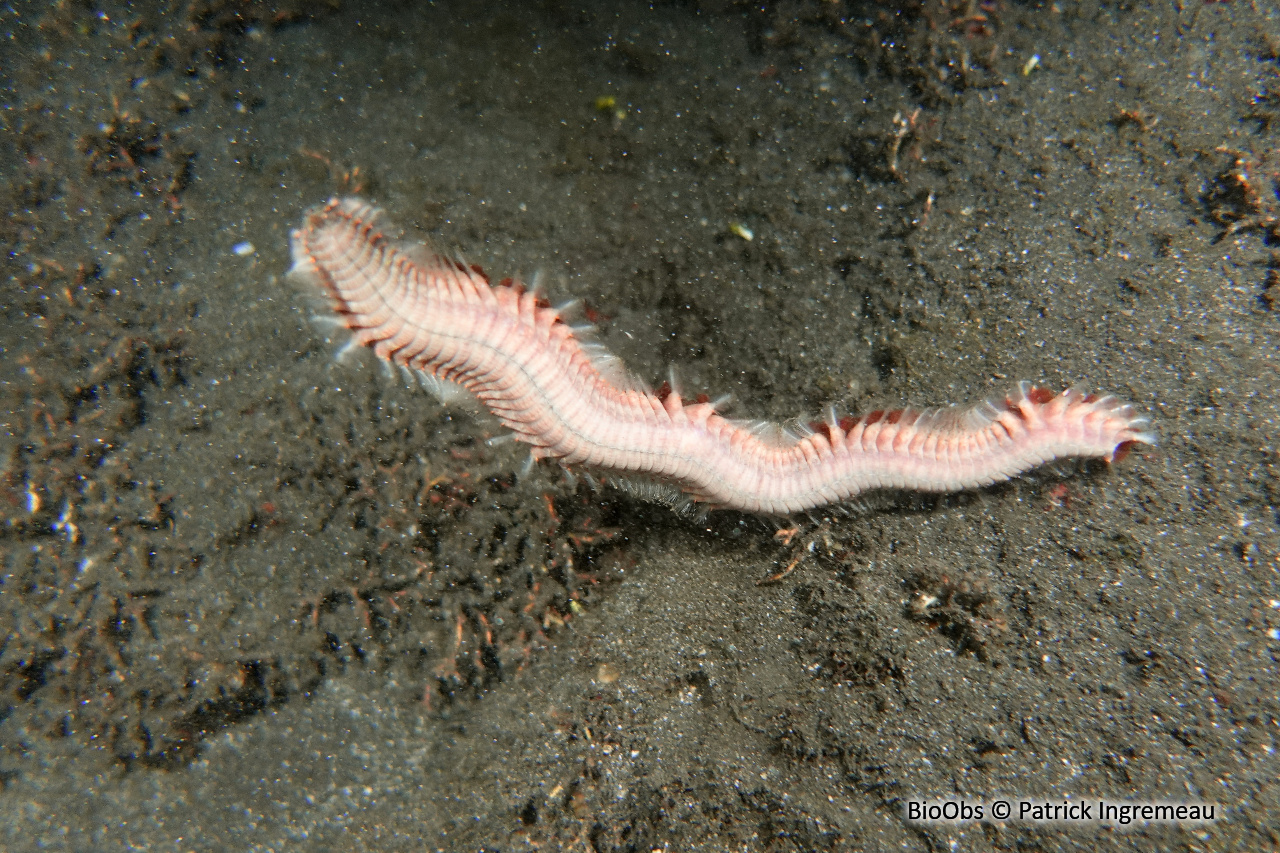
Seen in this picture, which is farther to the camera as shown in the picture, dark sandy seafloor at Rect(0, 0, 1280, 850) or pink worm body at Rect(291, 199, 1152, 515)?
dark sandy seafloor at Rect(0, 0, 1280, 850)

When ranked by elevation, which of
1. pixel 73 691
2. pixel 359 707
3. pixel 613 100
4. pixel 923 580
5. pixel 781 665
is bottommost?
pixel 73 691

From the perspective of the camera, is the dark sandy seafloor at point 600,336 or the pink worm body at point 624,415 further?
the dark sandy seafloor at point 600,336

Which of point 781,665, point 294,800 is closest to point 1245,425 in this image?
point 781,665

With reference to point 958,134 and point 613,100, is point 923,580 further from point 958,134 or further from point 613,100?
point 613,100

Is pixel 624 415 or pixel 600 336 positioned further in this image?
pixel 600 336
